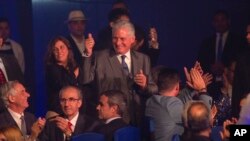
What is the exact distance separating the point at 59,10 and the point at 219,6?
215 centimetres

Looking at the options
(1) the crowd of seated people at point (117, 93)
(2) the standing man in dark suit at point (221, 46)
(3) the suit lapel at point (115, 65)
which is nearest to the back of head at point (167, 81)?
(1) the crowd of seated people at point (117, 93)

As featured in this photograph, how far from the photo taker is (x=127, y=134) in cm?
536

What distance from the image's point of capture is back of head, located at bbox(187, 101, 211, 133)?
4.84 m

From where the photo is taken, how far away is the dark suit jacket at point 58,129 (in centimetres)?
572

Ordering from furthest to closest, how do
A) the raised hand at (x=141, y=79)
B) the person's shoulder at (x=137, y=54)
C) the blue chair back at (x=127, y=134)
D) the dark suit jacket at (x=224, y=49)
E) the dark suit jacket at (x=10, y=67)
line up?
the dark suit jacket at (x=224, y=49)
the dark suit jacket at (x=10, y=67)
the person's shoulder at (x=137, y=54)
the raised hand at (x=141, y=79)
the blue chair back at (x=127, y=134)

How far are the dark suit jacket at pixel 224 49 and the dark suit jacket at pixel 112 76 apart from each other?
5.10 feet

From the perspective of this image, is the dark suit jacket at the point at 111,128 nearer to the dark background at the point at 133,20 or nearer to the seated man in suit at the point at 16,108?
the seated man in suit at the point at 16,108

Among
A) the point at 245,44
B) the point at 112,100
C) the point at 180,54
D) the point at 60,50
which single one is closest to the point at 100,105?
the point at 112,100

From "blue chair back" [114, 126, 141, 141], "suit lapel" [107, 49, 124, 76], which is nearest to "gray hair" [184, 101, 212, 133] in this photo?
"blue chair back" [114, 126, 141, 141]

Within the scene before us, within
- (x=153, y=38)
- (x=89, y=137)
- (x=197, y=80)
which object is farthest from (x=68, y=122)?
(x=153, y=38)

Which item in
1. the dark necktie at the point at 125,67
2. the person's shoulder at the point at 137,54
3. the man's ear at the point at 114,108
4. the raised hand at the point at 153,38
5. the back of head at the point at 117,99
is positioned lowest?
the man's ear at the point at 114,108

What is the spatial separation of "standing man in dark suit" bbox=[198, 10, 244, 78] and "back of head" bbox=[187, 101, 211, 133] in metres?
2.61

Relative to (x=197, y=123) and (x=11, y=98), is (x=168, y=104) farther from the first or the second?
(x=11, y=98)

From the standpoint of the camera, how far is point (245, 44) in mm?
7586
